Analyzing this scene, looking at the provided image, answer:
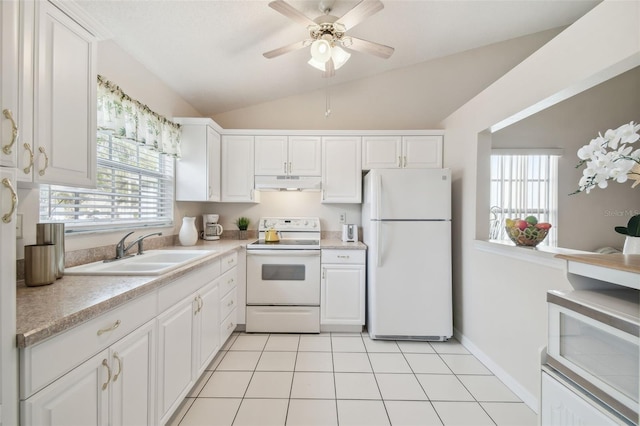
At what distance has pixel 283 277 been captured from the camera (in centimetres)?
292

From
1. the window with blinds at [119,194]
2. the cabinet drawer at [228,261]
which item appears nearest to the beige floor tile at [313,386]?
the cabinet drawer at [228,261]

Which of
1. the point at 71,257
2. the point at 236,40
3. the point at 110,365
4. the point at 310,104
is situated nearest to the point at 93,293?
the point at 110,365

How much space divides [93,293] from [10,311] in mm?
418

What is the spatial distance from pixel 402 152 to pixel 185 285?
255cm

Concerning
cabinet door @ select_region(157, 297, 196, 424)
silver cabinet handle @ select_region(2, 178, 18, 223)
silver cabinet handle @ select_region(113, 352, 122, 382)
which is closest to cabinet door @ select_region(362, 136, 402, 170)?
cabinet door @ select_region(157, 297, 196, 424)

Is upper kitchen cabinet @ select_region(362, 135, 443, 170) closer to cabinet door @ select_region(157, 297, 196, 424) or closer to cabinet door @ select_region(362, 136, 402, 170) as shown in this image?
cabinet door @ select_region(362, 136, 402, 170)

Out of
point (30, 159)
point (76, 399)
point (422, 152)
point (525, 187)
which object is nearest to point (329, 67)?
point (422, 152)

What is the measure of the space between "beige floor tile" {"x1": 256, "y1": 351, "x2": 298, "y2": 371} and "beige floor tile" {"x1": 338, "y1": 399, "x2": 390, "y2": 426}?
0.58 meters

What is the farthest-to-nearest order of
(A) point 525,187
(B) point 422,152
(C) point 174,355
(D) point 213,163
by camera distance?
(A) point 525,187 → (B) point 422,152 → (D) point 213,163 → (C) point 174,355

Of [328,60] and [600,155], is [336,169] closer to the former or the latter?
[328,60]

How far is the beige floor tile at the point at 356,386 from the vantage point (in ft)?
6.39

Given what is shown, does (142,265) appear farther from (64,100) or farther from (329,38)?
(329,38)

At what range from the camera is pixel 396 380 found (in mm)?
2129

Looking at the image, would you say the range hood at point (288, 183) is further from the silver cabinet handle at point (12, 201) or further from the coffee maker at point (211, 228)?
the silver cabinet handle at point (12, 201)
